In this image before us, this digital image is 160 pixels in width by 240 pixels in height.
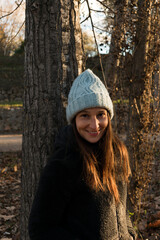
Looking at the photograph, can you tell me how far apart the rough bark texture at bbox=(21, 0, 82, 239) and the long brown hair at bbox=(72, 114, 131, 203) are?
0.45 meters

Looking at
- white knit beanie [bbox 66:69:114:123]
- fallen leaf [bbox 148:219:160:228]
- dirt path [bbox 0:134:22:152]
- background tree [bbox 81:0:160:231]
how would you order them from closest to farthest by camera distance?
white knit beanie [bbox 66:69:114:123]
background tree [bbox 81:0:160:231]
fallen leaf [bbox 148:219:160:228]
dirt path [bbox 0:134:22:152]

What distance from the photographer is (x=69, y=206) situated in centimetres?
172

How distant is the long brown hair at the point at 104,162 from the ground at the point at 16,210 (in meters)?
1.85

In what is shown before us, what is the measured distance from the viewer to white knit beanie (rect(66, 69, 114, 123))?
175 centimetres

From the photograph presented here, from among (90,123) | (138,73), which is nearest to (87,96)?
(90,123)

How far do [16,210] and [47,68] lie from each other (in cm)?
283

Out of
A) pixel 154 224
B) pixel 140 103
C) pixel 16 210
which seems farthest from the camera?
pixel 16 210

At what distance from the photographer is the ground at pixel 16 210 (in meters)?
3.74

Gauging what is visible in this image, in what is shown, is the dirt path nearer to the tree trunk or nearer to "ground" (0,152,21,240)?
"ground" (0,152,21,240)

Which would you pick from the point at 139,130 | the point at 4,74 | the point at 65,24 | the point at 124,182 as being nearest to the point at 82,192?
the point at 124,182

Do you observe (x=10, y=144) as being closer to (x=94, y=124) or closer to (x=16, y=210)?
(x=16, y=210)

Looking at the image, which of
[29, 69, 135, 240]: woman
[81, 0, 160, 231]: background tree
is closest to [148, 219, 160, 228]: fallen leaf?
[81, 0, 160, 231]: background tree

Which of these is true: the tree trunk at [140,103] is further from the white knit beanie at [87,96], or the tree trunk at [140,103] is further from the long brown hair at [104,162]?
the white knit beanie at [87,96]

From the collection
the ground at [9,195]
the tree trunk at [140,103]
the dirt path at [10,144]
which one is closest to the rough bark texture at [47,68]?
the tree trunk at [140,103]
